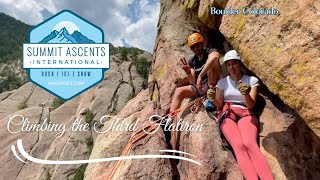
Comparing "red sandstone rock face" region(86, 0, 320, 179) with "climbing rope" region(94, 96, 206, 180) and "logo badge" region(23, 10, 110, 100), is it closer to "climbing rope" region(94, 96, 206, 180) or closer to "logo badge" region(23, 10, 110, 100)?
"climbing rope" region(94, 96, 206, 180)

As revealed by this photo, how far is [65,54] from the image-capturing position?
44.5ft

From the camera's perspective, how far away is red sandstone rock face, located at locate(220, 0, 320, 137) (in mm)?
5090

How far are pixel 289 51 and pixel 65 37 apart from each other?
14.0 m

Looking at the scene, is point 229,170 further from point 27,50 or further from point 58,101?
point 58,101

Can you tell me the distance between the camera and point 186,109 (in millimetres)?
8430

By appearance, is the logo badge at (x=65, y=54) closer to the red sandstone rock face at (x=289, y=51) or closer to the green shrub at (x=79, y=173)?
the green shrub at (x=79, y=173)

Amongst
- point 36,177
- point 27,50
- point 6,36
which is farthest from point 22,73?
point 27,50

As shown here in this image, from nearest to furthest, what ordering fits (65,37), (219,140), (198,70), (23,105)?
(219,140)
(198,70)
(65,37)
(23,105)

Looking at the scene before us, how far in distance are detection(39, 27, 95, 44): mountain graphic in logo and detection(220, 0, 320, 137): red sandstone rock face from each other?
31.0 ft

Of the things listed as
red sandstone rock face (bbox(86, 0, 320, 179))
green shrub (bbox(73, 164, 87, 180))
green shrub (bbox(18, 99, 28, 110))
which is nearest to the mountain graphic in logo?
red sandstone rock face (bbox(86, 0, 320, 179))

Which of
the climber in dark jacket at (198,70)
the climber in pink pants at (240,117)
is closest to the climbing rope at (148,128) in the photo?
the climber in dark jacket at (198,70)

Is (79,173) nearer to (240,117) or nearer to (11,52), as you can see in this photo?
(240,117)

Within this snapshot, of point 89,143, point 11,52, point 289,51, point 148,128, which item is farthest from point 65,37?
point 11,52

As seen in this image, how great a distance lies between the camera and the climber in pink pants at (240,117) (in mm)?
6109
